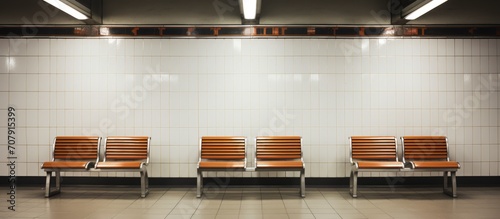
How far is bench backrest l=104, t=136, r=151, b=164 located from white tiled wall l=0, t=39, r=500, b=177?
0.40 meters

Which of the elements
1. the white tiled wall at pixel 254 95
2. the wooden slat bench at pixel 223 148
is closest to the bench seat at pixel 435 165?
the white tiled wall at pixel 254 95

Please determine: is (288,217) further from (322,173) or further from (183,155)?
(183,155)

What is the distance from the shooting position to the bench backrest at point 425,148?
596 centimetres

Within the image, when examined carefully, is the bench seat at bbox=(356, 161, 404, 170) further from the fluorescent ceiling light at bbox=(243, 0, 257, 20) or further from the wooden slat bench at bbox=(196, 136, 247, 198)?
the fluorescent ceiling light at bbox=(243, 0, 257, 20)

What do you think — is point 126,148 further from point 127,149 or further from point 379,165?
point 379,165

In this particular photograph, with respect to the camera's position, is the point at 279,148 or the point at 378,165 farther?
the point at 279,148

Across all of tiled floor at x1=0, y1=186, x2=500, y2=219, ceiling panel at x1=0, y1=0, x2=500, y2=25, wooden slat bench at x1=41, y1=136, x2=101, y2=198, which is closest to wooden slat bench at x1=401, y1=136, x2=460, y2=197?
tiled floor at x1=0, y1=186, x2=500, y2=219

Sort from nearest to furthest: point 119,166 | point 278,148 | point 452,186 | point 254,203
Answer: point 254,203 < point 119,166 < point 452,186 < point 278,148

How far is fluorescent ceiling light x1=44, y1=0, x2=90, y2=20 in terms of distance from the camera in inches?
206

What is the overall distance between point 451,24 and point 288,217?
4.35m

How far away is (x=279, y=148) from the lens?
5.89 m

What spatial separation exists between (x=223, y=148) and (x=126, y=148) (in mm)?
1470

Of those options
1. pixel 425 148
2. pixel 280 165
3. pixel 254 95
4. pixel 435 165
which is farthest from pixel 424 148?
pixel 254 95

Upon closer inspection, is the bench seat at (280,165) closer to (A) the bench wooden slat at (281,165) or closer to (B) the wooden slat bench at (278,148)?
(A) the bench wooden slat at (281,165)
